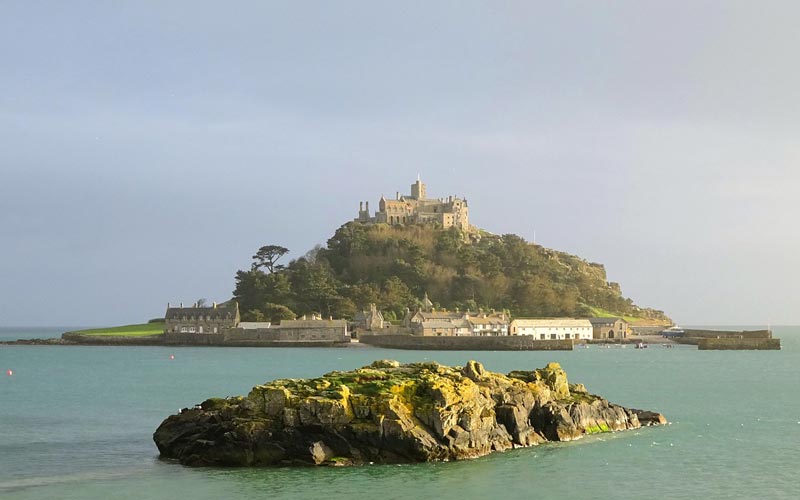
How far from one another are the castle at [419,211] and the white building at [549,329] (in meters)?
37.5

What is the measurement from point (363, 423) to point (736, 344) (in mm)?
82004

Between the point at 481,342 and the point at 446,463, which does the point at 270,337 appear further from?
the point at 446,463

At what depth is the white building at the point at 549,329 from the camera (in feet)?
343

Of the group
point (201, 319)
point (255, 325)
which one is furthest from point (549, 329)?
point (201, 319)

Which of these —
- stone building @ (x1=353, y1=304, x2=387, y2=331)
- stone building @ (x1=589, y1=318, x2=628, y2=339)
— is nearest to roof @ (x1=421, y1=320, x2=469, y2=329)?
stone building @ (x1=353, y1=304, x2=387, y2=331)

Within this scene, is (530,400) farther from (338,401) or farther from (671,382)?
(671,382)

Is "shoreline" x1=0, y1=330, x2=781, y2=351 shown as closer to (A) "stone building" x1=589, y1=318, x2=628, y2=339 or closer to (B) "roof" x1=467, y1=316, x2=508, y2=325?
(A) "stone building" x1=589, y1=318, x2=628, y2=339

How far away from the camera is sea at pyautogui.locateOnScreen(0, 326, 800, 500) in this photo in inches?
922

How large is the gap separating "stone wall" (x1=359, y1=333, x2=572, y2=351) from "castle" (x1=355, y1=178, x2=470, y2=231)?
46091 millimetres

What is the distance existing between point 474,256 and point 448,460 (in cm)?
10440

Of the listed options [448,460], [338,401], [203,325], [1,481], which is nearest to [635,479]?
[448,460]

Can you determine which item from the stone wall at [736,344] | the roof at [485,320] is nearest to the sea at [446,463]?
the stone wall at [736,344]

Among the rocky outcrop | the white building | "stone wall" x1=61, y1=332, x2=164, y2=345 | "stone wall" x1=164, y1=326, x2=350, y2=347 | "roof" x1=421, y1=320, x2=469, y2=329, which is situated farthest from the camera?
"stone wall" x1=61, y1=332, x2=164, y2=345

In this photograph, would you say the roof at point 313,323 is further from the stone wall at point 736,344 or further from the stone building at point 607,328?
the stone wall at point 736,344
